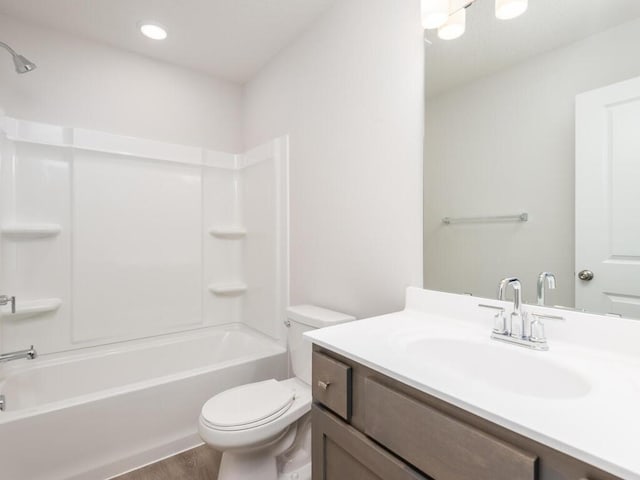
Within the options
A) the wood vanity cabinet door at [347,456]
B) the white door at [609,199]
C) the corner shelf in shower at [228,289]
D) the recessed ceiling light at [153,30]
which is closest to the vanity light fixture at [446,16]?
the white door at [609,199]

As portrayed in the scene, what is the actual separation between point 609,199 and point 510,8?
2.53 ft

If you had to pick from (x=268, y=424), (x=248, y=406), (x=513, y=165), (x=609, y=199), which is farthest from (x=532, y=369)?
(x=248, y=406)

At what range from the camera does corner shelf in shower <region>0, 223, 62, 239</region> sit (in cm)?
192

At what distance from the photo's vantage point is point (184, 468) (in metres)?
1.74

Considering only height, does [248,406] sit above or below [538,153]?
below

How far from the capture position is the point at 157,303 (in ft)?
8.05

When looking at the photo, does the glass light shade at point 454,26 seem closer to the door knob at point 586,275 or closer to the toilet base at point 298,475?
the door knob at point 586,275

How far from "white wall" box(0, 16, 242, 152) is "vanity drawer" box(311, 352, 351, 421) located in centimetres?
222

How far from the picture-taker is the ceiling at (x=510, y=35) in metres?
0.98

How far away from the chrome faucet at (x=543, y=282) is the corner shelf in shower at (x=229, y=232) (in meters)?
2.19

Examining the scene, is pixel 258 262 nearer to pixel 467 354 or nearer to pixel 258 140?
pixel 258 140

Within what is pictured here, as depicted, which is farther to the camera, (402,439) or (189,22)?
(189,22)

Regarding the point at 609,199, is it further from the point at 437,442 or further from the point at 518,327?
the point at 437,442

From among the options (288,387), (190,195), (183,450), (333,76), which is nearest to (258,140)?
(190,195)
